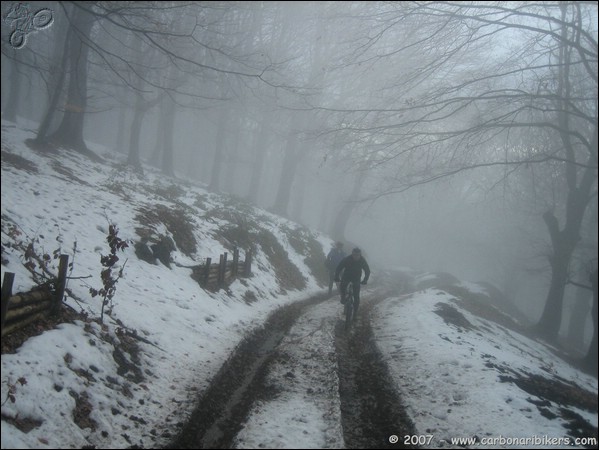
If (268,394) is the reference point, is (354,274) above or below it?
above

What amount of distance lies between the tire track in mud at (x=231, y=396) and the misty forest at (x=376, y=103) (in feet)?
14.9

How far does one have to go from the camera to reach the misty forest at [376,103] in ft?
27.9

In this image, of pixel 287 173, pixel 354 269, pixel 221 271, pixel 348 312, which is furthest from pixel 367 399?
pixel 287 173

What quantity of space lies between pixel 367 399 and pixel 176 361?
3.09m

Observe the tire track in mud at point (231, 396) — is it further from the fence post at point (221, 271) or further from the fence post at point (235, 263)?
the fence post at point (235, 263)

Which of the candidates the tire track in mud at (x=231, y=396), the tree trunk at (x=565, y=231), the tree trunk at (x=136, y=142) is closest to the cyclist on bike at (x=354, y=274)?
the tire track in mud at (x=231, y=396)

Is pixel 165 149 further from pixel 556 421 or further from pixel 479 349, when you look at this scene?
pixel 556 421

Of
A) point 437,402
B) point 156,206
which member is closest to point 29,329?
point 437,402

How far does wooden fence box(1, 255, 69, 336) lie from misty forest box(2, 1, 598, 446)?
3458 millimetres

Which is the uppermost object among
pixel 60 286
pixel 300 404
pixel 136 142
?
pixel 136 142

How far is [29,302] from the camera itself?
16.2ft

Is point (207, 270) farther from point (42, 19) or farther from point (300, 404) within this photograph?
point (42, 19)

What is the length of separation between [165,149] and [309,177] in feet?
78.7

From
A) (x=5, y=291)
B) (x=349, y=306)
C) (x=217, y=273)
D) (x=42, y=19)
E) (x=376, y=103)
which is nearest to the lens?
(x=5, y=291)
